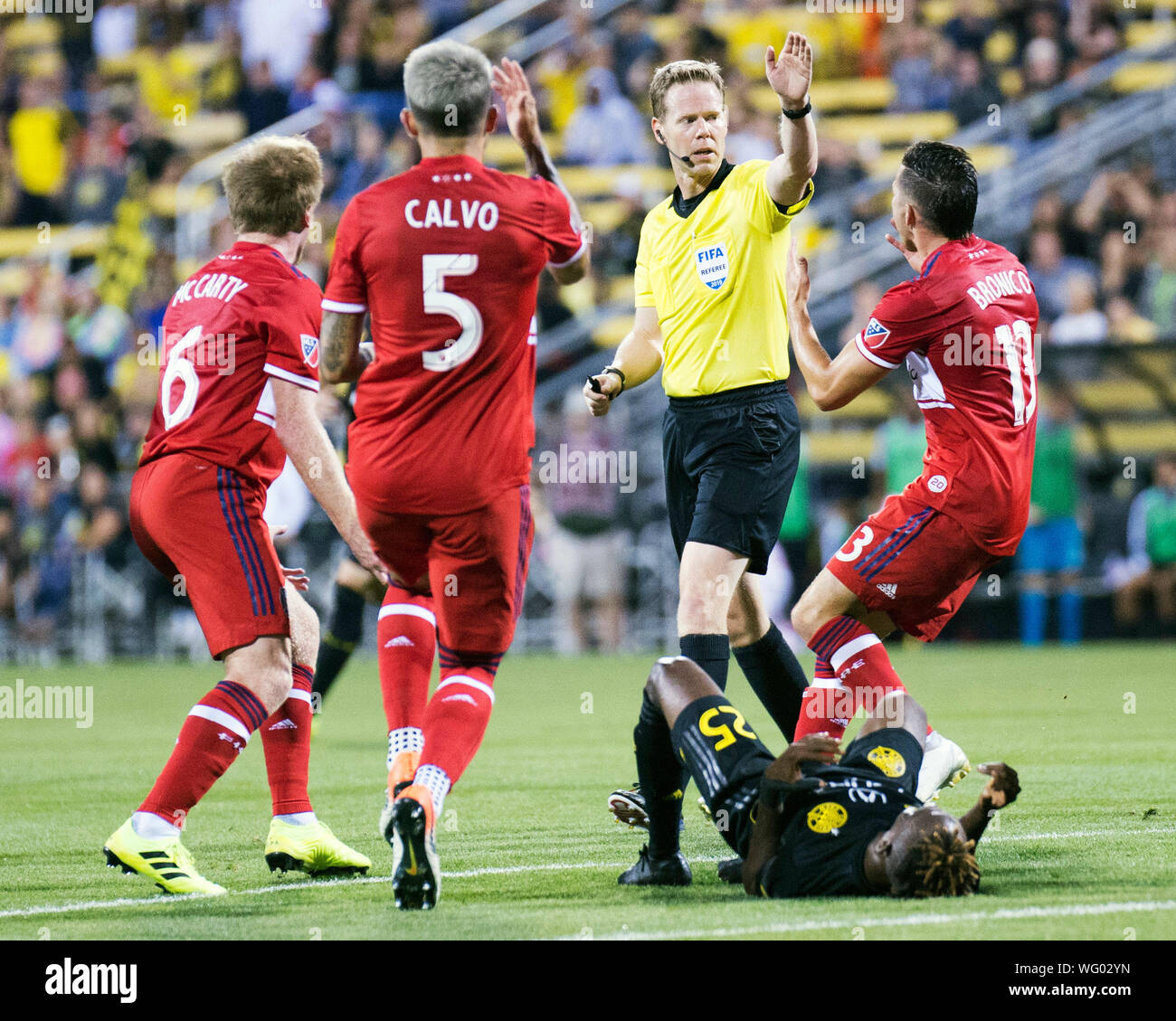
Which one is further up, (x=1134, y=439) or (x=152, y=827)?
(x=1134, y=439)

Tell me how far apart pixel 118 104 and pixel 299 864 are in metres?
17.2

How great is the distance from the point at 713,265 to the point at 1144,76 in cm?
1292

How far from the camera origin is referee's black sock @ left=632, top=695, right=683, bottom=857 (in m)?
4.59

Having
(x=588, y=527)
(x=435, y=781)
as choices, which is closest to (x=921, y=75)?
(x=588, y=527)

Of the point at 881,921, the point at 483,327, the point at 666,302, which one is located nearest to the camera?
the point at 881,921

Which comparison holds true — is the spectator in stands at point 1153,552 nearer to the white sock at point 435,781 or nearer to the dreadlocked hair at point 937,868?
the dreadlocked hair at point 937,868

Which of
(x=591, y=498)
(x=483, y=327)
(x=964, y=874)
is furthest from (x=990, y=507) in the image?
(x=591, y=498)

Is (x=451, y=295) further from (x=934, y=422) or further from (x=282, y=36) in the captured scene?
(x=282, y=36)

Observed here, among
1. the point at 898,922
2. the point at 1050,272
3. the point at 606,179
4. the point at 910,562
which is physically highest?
the point at 606,179

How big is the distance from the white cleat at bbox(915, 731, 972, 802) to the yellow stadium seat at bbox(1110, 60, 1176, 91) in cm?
1288

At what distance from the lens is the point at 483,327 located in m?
4.73

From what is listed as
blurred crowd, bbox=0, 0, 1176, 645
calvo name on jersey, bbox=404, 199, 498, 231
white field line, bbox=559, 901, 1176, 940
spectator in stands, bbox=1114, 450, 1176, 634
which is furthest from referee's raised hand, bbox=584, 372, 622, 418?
spectator in stands, bbox=1114, 450, 1176, 634

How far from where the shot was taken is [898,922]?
3.99 metres

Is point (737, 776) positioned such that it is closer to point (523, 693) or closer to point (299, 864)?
point (299, 864)
